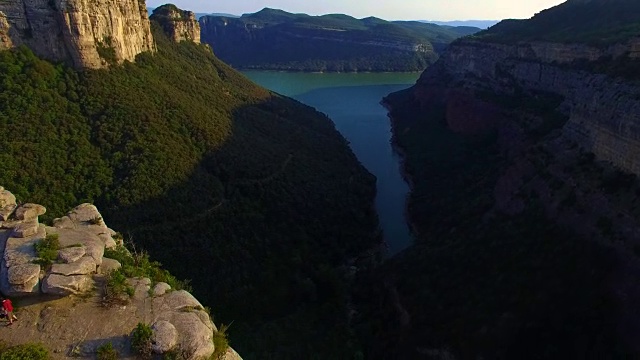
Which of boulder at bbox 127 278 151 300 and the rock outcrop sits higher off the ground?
the rock outcrop

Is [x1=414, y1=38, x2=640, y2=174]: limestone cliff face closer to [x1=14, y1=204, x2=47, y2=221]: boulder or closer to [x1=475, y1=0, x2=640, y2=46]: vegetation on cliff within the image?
[x1=475, y1=0, x2=640, y2=46]: vegetation on cliff

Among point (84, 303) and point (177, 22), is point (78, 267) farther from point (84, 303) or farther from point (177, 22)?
point (177, 22)

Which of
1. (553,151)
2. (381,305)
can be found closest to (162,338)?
(381,305)

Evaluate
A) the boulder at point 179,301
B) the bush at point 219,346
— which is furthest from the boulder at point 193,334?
the boulder at point 179,301

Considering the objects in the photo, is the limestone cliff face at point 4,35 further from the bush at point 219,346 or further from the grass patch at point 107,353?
the bush at point 219,346

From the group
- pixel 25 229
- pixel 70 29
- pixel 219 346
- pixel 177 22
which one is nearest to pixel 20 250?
pixel 25 229

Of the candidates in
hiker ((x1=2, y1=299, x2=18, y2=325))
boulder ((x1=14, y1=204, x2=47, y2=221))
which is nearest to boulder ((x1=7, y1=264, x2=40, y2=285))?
hiker ((x1=2, y1=299, x2=18, y2=325))
